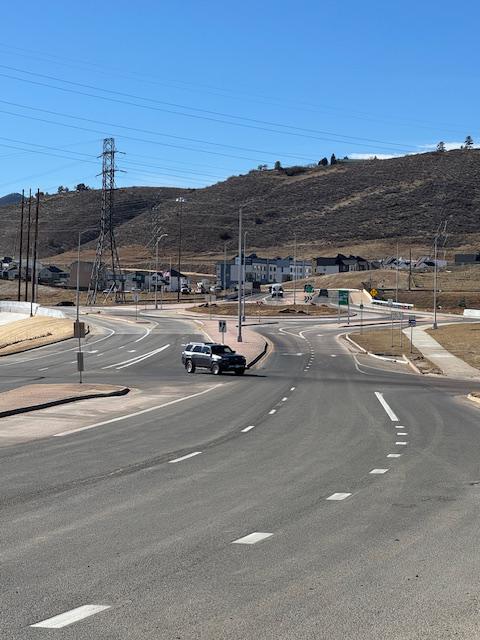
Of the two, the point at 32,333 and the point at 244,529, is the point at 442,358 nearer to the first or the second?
the point at 32,333

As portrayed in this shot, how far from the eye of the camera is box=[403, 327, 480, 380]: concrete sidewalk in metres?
53.0

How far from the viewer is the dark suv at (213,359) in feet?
167

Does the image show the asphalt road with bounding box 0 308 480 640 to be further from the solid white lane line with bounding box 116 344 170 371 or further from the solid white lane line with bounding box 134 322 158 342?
the solid white lane line with bounding box 134 322 158 342

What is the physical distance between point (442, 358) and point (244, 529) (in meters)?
53.9

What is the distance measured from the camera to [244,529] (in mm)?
11266

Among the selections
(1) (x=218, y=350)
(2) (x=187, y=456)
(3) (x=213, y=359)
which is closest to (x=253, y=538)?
(2) (x=187, y=456)


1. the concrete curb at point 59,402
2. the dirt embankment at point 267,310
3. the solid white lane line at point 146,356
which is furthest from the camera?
the dirt embankment at point 267,310

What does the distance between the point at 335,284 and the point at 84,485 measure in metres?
161

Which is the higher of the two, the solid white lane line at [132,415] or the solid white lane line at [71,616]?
the solid white lane line at [71,616]

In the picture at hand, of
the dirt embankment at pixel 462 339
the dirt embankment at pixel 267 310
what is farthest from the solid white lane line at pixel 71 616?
the dirt embankment at pixel 267 310

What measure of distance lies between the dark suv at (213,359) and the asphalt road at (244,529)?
77.8ft

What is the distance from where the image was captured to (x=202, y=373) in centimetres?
5281

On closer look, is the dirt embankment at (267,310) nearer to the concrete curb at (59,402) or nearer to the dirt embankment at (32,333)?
the dirt embankment at (32,333)

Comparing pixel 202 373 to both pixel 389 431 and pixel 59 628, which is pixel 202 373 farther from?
pixel 59 628
